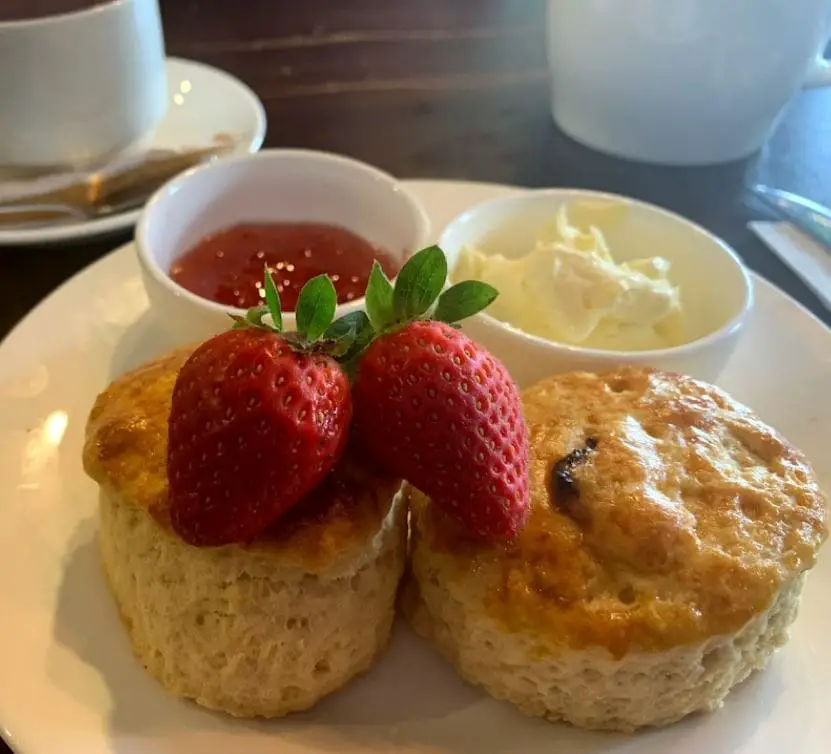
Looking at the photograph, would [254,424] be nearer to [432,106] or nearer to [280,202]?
[280,202]

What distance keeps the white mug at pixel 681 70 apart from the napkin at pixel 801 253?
41 centimetres

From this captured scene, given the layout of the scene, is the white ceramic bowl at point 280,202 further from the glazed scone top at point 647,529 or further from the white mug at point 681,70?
the white mug at point 681,70

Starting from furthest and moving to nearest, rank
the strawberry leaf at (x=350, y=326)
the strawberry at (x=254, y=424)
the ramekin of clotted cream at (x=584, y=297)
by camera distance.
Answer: the ramekin of clotted cream at (x=584, y=297), the strawberry leaf at (x=350, y=326), the strawberry at (x=254, y=424)

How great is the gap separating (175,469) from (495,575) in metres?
0.43

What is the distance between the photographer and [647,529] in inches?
48.4

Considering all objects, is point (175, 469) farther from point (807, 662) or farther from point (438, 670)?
point (807, 662)

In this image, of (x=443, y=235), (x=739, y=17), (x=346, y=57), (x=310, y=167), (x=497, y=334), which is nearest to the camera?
(x=497, y=334)

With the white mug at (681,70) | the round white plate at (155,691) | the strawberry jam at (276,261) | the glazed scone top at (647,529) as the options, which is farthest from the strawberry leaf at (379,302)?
the white mug at (681,70)

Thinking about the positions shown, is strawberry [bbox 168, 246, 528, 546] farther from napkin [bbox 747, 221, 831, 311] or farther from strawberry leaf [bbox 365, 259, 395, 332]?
napkin [bbox 747, 221, 831, 311]

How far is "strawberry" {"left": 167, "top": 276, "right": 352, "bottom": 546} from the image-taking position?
3.36 feet

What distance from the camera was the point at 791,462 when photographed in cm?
139

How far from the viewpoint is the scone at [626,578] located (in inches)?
46.4

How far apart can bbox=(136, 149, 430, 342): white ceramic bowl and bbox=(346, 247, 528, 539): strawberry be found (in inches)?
28.4

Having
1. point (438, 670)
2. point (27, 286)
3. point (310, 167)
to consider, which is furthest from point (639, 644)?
point (27, 286)
